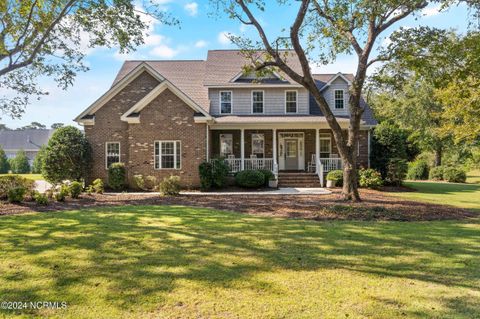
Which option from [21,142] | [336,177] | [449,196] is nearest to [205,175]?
[336,177]

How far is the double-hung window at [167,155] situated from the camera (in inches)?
735

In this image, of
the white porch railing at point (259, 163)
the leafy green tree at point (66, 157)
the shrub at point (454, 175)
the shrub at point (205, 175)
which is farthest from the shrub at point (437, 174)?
the leafy green tree at point (66, 157)

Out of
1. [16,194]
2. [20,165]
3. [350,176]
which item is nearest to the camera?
[16,194]

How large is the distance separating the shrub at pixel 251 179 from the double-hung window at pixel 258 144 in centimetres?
381

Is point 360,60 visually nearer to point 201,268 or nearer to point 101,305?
point 201,268

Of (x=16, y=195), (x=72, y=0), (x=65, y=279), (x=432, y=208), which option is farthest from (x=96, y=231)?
(x=432, y=208)

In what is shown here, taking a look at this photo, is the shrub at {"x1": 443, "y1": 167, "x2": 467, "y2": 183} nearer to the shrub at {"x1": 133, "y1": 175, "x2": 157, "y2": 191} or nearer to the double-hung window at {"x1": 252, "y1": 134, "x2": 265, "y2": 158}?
the double-hung window at {"x1": 252, "y1": 134, "x2": 265, "y2": 158}

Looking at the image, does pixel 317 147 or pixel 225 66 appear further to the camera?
pixel 225 66

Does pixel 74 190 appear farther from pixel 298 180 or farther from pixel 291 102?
pixel 291 102

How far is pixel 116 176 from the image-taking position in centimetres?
1814

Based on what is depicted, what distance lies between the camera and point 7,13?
1183 centimetres

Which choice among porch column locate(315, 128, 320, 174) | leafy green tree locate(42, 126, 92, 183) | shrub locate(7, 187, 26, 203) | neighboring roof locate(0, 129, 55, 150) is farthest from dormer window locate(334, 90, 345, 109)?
neighboring roof locate(0, 129, 55, 150)

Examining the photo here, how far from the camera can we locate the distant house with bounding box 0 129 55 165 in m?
57.6

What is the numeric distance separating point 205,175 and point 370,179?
8.97m
